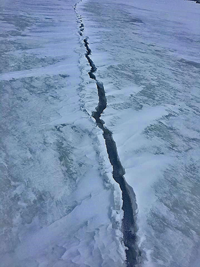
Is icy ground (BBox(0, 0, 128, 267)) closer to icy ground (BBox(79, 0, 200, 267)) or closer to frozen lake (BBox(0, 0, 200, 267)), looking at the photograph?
frozen lake (BBox(0, 0, 200, 267))

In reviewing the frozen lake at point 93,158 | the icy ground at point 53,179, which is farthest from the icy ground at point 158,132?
the icy ground at point 53,179

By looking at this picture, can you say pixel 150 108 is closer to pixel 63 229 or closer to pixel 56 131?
pixel 56 131

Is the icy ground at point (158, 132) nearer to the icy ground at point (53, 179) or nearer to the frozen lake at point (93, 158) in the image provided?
the frozen lake at point (93, 158)

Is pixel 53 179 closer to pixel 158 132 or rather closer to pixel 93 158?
pixel 93 158

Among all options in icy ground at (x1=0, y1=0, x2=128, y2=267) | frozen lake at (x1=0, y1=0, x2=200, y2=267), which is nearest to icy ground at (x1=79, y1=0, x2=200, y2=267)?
frozen lake at (x1=0, y1=0, x2=200, y2=267)

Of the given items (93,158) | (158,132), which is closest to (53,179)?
(93,158)
